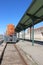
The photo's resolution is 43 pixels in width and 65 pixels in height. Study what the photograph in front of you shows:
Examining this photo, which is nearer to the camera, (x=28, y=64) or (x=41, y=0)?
(x=28, y=64)

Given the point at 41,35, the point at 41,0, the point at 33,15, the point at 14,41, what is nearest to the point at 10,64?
the point at 41,0

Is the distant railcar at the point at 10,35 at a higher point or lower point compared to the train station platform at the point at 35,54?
higher

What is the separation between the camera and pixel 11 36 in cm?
4134

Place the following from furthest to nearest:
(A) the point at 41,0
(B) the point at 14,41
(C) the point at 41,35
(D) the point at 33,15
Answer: (C) the point at 41,35 → (B) the point at 14,41 → (D) the point at 33,15 → (A) the point at 41,0

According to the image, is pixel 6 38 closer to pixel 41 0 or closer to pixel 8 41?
pixel 8 41

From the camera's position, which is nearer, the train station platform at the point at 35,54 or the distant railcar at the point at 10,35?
the train station platform at the point at 35,54

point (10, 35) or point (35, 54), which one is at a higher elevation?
point (10, 35)

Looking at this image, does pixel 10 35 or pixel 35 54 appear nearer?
pixel 35 54

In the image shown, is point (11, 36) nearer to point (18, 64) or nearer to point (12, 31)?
point (12, 31)

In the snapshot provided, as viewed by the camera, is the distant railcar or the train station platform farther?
the distant railcar

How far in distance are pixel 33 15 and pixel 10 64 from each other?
17.1 m

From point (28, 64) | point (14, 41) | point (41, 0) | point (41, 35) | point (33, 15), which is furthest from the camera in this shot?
point (41, 35)

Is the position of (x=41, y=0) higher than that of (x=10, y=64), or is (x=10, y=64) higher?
(x=41, y=0)

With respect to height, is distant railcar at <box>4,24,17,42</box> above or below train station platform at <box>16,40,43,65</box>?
above
